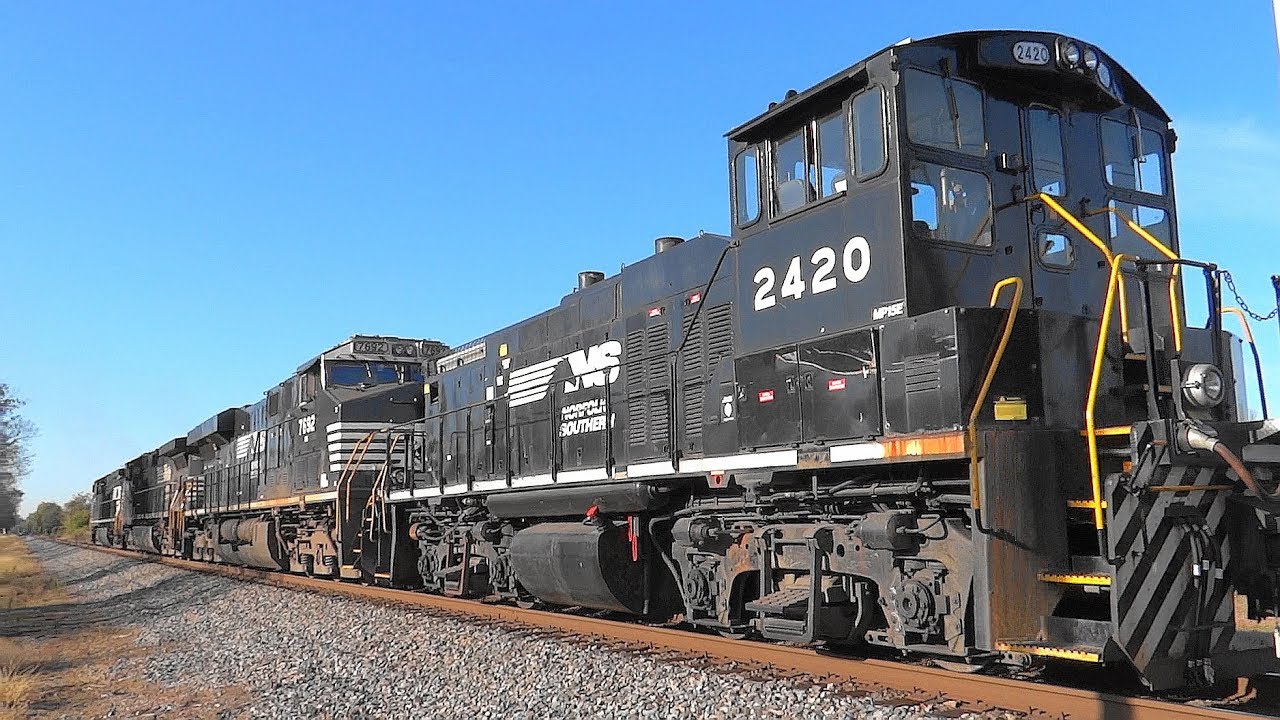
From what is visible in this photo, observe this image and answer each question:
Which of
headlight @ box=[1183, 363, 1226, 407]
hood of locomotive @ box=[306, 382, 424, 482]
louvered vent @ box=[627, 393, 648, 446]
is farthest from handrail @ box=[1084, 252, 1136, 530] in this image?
hood of locomotive @ box=[306, 382, 424, 482]

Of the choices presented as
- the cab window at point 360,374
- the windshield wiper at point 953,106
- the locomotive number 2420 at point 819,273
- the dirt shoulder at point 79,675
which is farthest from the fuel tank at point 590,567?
the cab window at point 360,374

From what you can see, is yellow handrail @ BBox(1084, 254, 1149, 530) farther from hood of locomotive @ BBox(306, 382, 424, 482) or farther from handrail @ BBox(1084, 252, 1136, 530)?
hood of locomotive @ BBox(306, 382, 424, 482)

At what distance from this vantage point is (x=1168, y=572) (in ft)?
16.6

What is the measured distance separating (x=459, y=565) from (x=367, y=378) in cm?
554

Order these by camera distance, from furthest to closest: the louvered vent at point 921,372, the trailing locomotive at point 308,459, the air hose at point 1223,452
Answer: the trailing locomotive at point 308,459
the louvered vent at point 921,372
the air hose at point 1223,452

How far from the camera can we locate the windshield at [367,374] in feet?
55.0

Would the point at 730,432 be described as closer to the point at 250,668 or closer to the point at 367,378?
the point at 250,668

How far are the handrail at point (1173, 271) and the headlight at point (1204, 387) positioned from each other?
0.20m

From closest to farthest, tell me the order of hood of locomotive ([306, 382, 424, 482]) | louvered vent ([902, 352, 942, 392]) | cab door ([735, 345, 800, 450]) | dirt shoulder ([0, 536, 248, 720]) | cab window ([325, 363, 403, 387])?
louvered vent ([902, 352, 942, 392])
cab door ([735, 345, 800, 450])
dirt shoulder ([0, 536, 248, 720])
hood of locomotive ([306, 382, 424, 482])
cab window ([325, 363, 403, 387])

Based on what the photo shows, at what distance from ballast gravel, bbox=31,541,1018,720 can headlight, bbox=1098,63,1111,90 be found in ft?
14.1

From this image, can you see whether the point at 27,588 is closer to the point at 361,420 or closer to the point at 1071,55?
the point at 361,420

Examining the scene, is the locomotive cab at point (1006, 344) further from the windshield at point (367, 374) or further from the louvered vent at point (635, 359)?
the windshield at point (367, 374)

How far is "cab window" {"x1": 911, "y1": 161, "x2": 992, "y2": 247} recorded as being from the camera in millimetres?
6121

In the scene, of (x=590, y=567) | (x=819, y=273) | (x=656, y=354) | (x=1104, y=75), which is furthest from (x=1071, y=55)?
(x=590, y=567)
